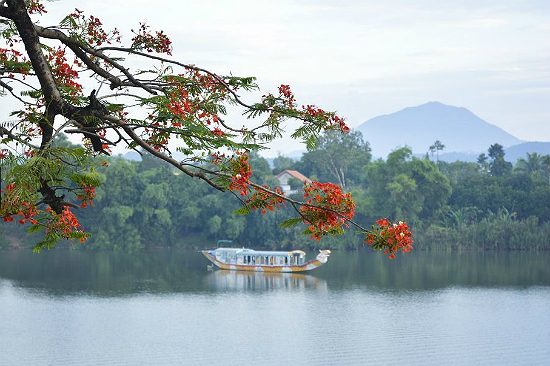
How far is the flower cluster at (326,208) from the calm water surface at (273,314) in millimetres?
18800

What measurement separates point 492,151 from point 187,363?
196 feet

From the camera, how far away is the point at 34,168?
596cm

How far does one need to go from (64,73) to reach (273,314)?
1042 inches

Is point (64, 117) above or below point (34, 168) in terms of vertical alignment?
above

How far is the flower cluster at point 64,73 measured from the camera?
7.92 m

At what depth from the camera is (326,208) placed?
22.7 feet

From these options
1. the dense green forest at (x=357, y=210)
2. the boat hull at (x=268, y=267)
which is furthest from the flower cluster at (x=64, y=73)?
the dense green forest at (x=357, y=210)

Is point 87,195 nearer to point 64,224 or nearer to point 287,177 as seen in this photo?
point 64,224

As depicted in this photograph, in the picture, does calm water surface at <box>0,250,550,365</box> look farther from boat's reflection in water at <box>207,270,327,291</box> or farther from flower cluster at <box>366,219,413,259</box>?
flower cluster at <box>366,219,413,259</box>

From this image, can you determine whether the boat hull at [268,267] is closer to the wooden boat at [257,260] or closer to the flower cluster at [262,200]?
the wooden boat at [257,260]

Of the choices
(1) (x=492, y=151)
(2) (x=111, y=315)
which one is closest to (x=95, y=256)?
(2) (x=111, y=315)

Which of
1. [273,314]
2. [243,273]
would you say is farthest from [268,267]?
[273,314]

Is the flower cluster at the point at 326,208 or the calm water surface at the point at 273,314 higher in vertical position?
the flower cluster at the point at 326,208

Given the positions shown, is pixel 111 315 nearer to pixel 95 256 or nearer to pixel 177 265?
pixel 177 265
